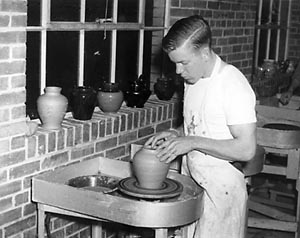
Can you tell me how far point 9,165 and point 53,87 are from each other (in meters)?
0.57

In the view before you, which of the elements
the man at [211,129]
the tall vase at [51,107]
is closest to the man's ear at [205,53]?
the man at [211,129]

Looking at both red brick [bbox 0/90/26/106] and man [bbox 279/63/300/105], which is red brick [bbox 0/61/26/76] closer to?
red brick [bbox 0/90/26/106]

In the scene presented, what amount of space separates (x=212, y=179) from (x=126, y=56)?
1.59m

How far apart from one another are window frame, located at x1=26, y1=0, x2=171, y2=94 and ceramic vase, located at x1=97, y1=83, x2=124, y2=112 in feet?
0.53

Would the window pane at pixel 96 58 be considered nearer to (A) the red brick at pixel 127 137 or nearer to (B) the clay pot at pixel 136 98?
(B) the clay pot at pixel 136 98

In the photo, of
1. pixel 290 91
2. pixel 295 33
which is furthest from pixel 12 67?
pixel 295 33

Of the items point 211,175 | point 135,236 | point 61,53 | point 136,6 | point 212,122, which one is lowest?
point 135,236

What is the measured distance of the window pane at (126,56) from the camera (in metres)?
4.47

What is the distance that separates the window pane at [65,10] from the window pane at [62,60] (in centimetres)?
10

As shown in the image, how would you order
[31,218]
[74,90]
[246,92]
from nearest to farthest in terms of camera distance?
1. [246,92]
2. [31,218]
3. [74,90]

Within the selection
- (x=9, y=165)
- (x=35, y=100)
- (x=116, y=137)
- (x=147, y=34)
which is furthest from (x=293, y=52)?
(x=9, y=165)

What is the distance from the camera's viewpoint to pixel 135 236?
3969mm

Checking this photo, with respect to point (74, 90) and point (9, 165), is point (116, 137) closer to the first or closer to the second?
point (74, 90)

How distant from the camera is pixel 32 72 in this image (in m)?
3.65
